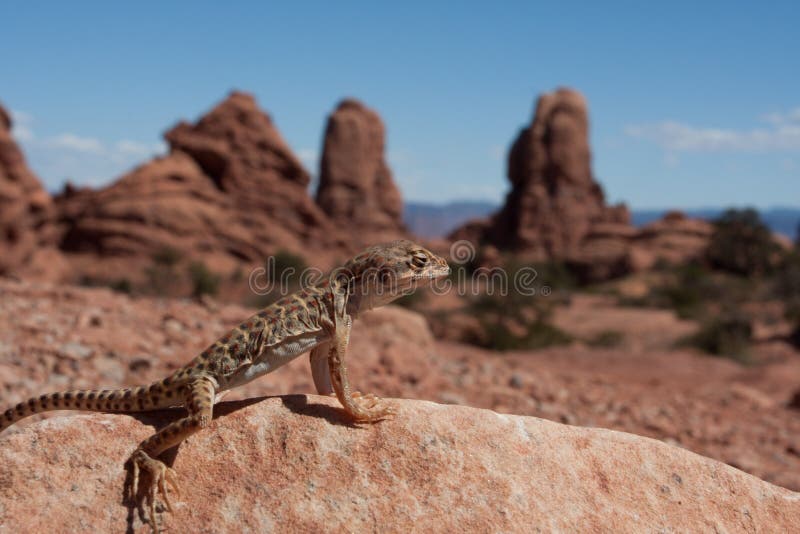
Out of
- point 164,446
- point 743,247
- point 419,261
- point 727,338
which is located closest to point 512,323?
point 727,338

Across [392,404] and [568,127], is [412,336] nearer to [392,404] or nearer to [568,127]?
[392,404]

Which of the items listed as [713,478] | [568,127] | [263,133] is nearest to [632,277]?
[568,127]

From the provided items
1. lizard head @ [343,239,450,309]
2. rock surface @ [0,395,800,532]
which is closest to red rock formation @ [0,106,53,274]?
rock surface @ [0,395,800,532]

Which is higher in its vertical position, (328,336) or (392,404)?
(328,336)

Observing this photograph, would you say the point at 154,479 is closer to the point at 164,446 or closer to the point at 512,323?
the point at 164,446

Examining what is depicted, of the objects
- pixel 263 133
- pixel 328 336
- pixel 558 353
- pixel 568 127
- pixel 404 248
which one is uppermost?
pixel 568 127

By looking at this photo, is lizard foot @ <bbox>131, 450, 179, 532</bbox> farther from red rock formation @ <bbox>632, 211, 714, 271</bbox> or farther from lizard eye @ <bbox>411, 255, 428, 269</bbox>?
red rock formation @ <bbox>632, 211, 714, 271</bbox>

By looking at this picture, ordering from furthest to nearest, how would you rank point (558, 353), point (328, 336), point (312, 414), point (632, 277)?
1. point (632, 277)
2. point (558, 353)
3. point (328, 336)
4. point (312, 414)
